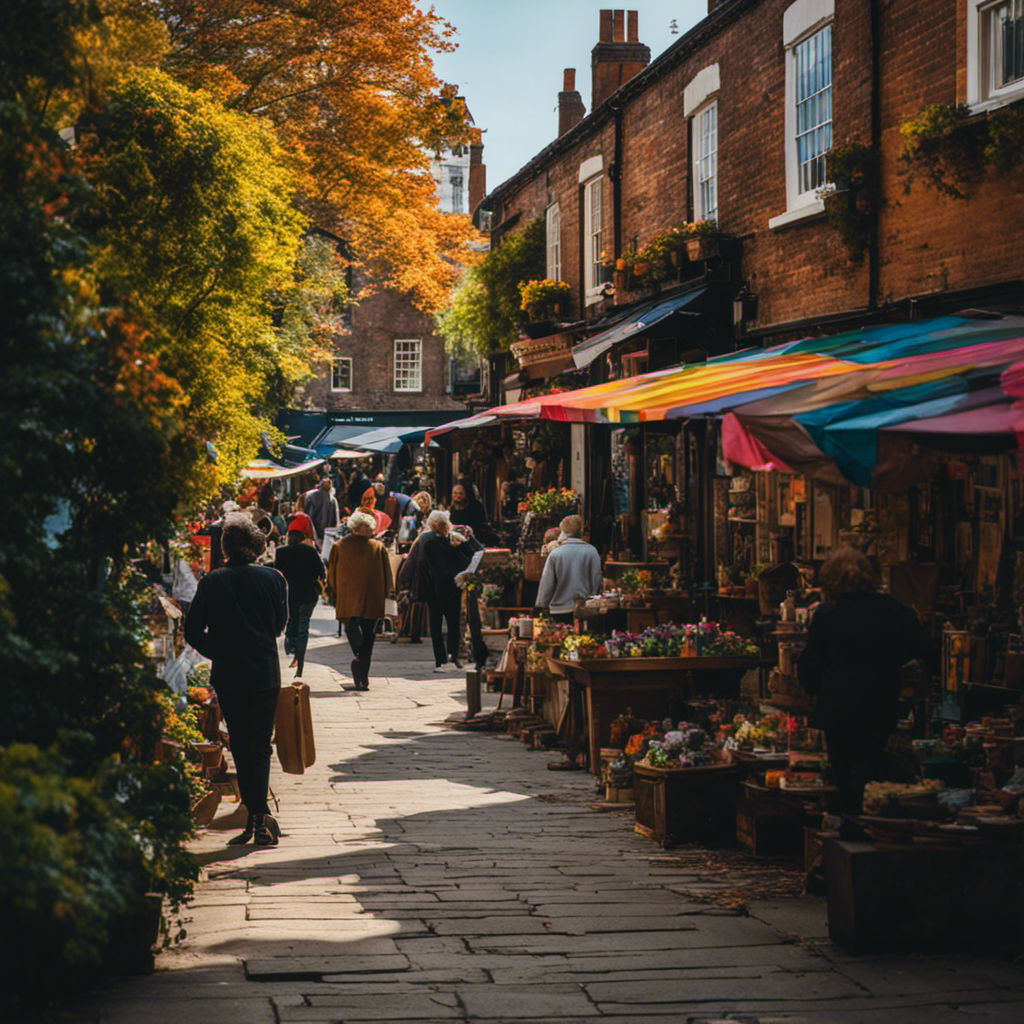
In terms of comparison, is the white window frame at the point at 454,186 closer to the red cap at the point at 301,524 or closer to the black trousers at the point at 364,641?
the red cap at the point at 301,524

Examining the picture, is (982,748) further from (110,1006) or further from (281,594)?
(110,1006)

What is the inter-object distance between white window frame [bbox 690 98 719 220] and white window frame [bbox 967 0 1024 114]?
5.89 metres

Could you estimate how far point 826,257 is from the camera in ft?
44.4

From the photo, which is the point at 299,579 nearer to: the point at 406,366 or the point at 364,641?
the point at 364,641

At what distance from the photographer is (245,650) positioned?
838 centimetres

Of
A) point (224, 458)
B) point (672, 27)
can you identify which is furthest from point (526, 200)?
point (224, 458)

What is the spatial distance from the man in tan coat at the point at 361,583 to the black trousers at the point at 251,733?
6.57 metres

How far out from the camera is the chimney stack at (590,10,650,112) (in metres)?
23.0

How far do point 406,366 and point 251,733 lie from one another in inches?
1630

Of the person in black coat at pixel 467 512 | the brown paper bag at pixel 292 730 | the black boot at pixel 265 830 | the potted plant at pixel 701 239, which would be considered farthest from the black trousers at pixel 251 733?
the person in black coat at pixel 467 512

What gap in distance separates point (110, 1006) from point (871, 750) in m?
3.99

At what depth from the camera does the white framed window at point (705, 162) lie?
16953mm

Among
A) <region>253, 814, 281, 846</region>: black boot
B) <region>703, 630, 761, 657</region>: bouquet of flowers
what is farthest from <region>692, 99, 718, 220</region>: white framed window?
<region>253, 814, 281, 846</region>: black boot

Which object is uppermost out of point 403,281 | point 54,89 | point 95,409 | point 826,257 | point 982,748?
point 403,281
